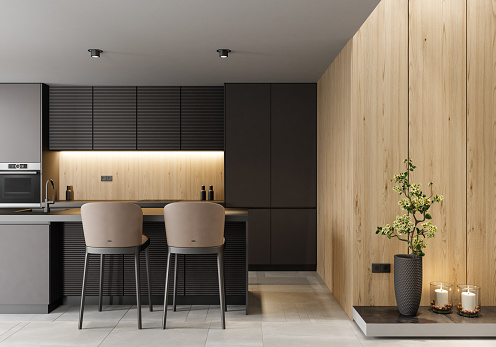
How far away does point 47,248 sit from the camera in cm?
394

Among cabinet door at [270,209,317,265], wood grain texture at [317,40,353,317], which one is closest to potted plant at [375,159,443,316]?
wood grain texture at [317,40,353,317]

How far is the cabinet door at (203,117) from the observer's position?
609 cm

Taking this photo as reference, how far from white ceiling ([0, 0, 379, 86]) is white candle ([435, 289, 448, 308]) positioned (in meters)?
2.25

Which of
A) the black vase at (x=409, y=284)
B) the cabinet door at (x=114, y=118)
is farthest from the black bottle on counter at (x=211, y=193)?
the black vase at (x=409, y=284)

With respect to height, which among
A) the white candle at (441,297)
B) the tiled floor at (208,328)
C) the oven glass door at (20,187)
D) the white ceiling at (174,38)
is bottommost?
the tiled floor at (208,328)

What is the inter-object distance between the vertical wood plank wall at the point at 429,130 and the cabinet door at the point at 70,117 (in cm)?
385

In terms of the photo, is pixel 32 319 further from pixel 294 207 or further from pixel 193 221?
pixel 294 207

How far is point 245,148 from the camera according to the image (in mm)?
5898

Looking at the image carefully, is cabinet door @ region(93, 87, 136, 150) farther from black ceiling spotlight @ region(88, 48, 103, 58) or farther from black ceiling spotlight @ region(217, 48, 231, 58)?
black ceiling spotlight @ region(217, 48, 231, 58)

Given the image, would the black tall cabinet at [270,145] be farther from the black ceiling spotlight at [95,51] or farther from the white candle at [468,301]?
the white candle at [468,301]

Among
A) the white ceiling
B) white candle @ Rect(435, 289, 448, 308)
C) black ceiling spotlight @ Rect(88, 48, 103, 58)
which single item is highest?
the white ceiling

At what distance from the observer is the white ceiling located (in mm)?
3197

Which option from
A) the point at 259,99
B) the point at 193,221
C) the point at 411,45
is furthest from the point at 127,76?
the point at 411,45

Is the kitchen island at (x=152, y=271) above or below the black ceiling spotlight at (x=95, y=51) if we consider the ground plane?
below
